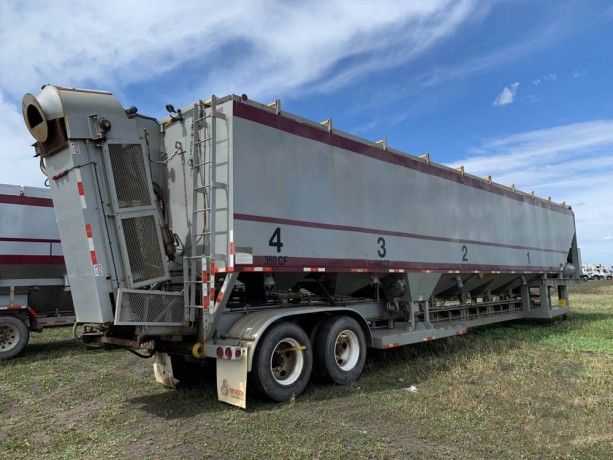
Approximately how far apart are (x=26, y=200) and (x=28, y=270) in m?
1.53

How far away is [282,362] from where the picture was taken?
6.21m

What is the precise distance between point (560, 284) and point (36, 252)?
47.0 ft

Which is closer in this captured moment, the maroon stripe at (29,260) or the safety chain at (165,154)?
the safety chain at (165,154)

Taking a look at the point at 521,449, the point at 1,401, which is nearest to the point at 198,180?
the point at 1,401

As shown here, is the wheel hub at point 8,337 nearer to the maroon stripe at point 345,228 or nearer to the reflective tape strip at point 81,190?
the reflective tape strip at point 81,190

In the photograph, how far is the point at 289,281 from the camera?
6965 millimetres

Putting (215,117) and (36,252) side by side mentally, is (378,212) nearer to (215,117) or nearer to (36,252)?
(215,117)

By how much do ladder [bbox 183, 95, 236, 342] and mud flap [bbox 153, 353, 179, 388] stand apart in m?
1.11

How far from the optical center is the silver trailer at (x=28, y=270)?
31.9 feet

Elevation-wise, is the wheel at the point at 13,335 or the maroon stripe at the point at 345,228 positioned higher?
the maroon stripe at the point at 345,228

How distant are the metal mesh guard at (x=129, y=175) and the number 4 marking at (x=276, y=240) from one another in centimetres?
158

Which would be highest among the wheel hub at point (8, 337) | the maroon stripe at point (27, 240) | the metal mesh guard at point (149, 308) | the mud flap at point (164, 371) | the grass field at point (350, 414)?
the maroon stripe at point (27, 240)

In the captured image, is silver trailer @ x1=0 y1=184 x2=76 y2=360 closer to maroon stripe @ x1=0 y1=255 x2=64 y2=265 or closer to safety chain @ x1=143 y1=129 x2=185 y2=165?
maroon stripe @ x1=0 y1=255 x2=64 y2=265

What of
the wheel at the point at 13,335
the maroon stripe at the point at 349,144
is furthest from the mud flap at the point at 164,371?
the wheel at the point at 13,335
